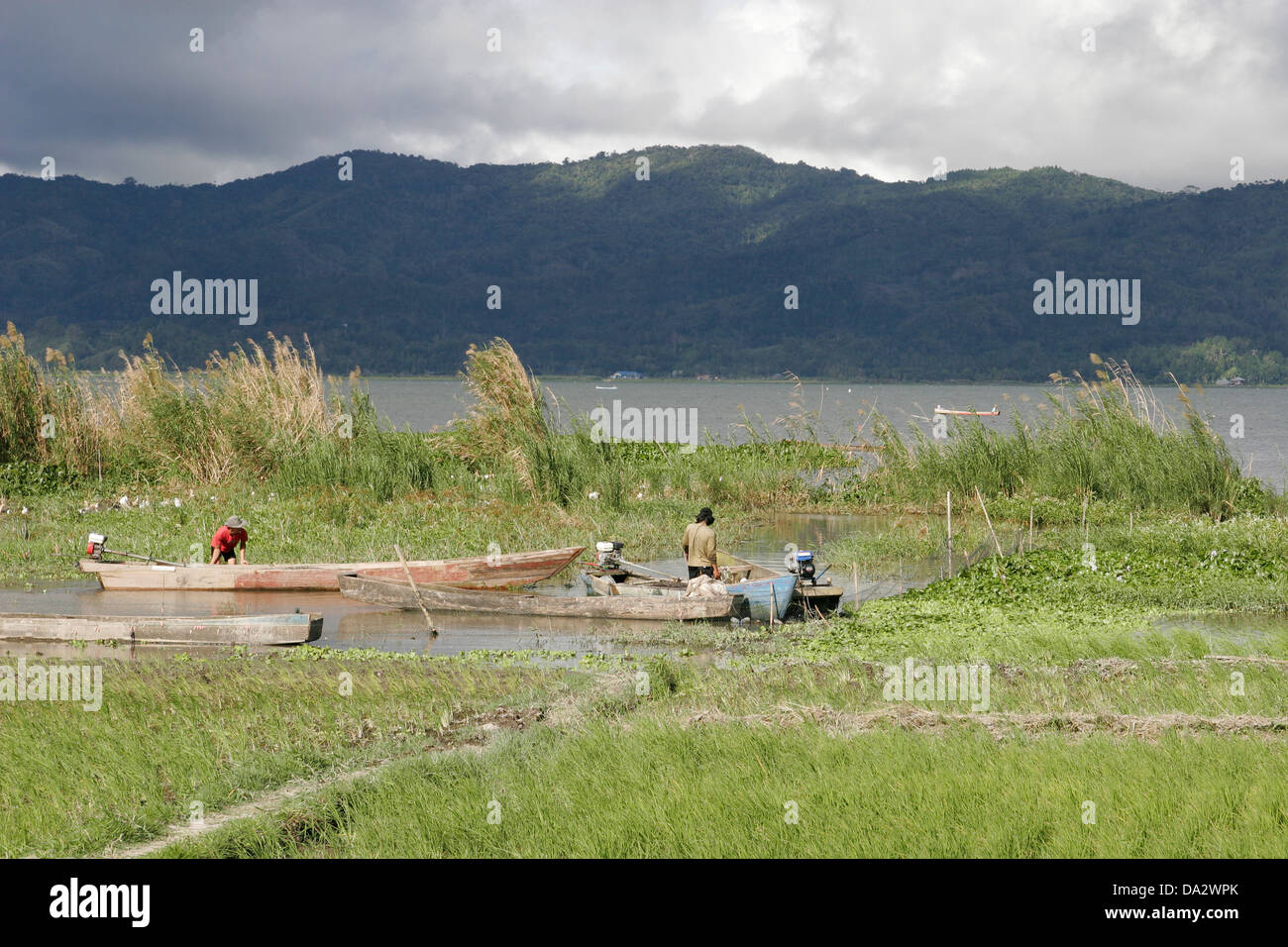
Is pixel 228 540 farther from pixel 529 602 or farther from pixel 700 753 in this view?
pixel 700 753

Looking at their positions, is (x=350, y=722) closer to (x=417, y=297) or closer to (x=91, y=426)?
(x=91, y=426)

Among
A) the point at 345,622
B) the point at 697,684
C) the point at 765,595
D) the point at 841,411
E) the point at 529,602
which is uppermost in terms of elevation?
the point at 841,411

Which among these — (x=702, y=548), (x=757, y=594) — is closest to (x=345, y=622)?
(x=702, y=548)

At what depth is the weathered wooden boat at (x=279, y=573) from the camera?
60.2 ft

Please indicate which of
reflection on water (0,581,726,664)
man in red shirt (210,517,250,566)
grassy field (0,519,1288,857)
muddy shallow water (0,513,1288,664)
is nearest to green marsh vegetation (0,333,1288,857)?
grassy field (0,519,1288,857)

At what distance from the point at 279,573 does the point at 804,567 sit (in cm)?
773

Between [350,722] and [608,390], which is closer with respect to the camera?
[350,722]

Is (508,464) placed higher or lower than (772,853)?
higher

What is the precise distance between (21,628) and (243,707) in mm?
4655

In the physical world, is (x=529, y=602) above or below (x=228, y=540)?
below

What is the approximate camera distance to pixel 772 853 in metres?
6.68

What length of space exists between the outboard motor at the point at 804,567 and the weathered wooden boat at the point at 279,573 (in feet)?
11.7

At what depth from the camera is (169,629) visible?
14.0 meters
